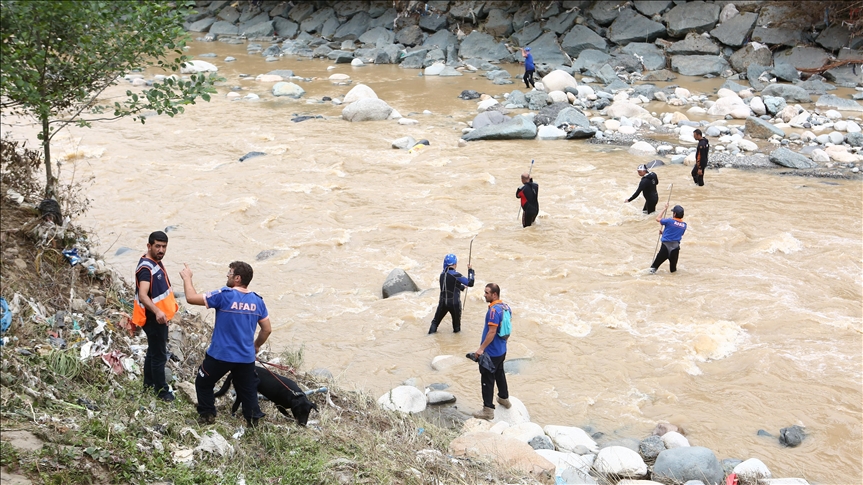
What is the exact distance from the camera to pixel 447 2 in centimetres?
3353

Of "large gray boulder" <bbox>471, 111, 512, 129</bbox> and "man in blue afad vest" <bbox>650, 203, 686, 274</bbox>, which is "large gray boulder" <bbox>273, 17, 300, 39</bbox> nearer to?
"large gray boulder" <bbox>471, 111, 512, 129</bbox>

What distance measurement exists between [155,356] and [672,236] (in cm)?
781

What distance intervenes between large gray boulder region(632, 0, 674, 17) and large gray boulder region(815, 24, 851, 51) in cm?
592

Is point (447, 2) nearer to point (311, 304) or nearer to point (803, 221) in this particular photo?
point (803, 221)

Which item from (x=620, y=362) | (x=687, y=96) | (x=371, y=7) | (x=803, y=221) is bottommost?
(x=620, y=362)

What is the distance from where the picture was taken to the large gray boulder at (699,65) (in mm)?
26078

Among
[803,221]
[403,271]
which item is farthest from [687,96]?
[403,271]

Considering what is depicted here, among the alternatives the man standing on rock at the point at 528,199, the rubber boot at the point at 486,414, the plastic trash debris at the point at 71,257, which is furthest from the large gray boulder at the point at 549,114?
A: the plastic trash debris at the point at 71,257

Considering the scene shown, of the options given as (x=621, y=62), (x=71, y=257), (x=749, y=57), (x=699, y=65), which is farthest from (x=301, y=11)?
(x=71, y=257)

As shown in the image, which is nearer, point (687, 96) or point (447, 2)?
point (687, 96)

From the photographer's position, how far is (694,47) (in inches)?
1071

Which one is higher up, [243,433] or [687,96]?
[687,96]

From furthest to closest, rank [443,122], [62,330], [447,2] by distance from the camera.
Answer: [447,2] → [443,122] → [62,330]

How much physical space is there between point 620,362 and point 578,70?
803 inches
